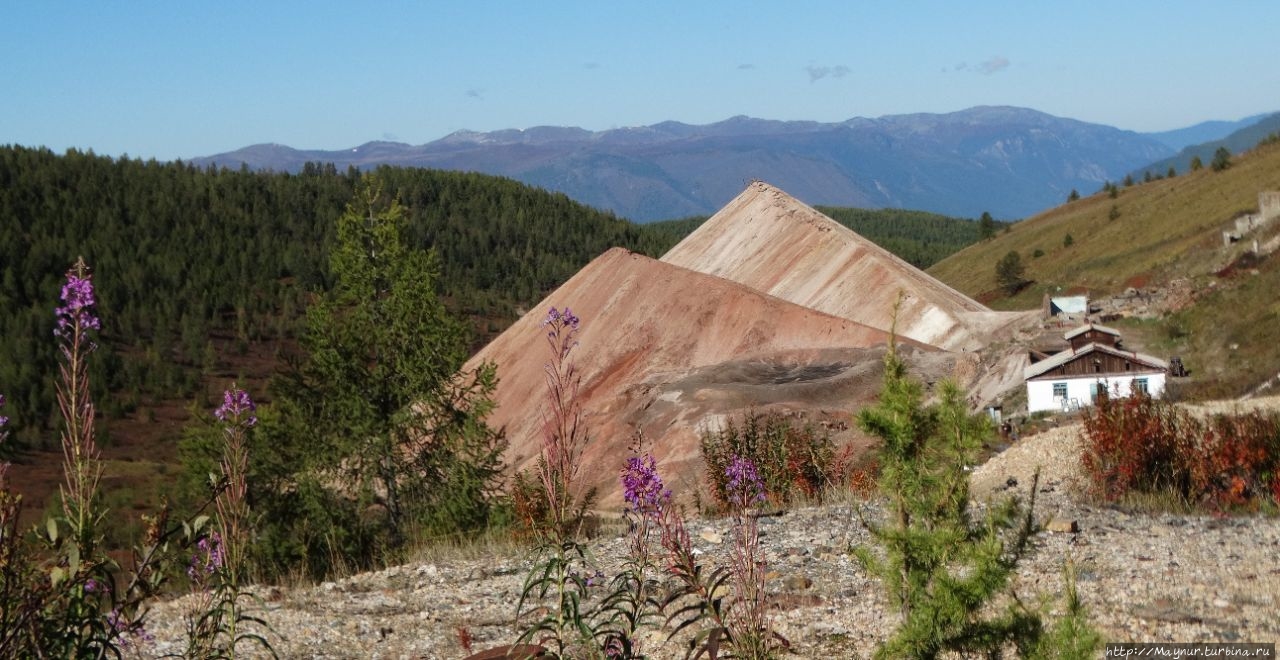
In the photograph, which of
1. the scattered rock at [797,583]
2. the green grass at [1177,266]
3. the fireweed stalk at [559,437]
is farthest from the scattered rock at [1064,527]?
the green grass at [1177,266]

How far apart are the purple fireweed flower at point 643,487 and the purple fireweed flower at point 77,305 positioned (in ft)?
6.11

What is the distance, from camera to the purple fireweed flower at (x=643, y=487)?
392 centimetres

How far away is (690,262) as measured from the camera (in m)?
39.4

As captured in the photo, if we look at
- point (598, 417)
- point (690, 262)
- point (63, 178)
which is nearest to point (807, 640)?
point (598, 417)

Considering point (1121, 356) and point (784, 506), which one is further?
point (1121, 356)

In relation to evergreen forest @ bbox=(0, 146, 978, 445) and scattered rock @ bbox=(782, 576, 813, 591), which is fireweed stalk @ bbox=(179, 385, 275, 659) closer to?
scattered rock @ bbox=(782, 576, 813, 591)

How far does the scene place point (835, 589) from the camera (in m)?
7.77

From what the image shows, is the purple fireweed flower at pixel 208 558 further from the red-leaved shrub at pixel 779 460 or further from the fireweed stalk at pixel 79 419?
the red-leaved shrub at pixel 779 460

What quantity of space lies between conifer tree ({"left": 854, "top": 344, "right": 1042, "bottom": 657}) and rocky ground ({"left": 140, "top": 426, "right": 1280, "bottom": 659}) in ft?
3.32

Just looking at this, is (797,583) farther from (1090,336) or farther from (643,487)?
(1090,336)

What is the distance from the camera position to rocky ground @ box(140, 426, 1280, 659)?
669 centimetres

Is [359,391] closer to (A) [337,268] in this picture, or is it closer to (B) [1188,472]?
(A) [337,268]

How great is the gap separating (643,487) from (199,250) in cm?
11826

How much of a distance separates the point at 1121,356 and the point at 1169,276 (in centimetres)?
3009
